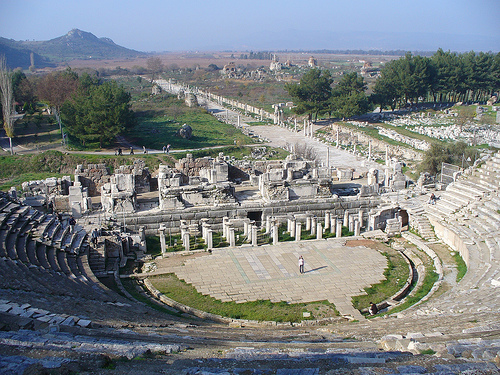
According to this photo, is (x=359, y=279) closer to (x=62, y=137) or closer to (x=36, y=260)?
(x=36, y=260)

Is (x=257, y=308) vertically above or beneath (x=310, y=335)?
beneath

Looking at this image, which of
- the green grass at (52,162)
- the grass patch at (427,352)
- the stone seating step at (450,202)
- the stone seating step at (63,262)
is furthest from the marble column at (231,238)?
the green grass at (52,162)

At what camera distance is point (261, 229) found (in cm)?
2559

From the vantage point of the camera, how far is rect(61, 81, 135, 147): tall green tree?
156 ft

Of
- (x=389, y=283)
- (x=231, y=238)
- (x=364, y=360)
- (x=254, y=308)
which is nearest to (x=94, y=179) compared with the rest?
(x=231, y=238)

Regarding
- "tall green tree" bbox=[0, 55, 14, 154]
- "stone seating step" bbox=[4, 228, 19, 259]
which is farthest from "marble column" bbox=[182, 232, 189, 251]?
"tall green tree" bbox=[0, 55, 14, 154]

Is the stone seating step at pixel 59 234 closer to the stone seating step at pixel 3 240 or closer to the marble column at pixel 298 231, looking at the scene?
the stone seating step at pixel 3 240

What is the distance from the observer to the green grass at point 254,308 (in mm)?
16984

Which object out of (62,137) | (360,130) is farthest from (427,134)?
(62,137)

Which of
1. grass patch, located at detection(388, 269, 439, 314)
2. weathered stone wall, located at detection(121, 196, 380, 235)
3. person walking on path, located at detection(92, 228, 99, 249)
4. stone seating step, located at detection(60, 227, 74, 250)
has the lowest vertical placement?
grass patch, located at detection(388, 269, 439, 314)

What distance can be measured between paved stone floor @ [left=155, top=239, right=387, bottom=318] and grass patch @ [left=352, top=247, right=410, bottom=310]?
30cm

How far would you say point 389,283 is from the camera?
1989 centimetres

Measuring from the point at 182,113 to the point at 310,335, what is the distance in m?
65.1

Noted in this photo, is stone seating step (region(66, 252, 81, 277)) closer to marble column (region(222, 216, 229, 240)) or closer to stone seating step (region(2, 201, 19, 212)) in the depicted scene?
stone seating step (region(2, 201, 19, 212))
